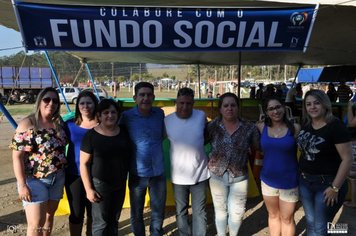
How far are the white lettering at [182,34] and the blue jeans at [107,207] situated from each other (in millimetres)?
1553

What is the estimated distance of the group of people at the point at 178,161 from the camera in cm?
262

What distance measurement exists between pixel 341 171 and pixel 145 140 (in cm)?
162

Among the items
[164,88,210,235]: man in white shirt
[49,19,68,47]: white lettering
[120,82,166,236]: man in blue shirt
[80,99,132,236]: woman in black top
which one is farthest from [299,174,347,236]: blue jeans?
[49,19,68,47]: white lettering

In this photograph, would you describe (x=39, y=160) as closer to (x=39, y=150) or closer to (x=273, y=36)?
(x=39, y=150)

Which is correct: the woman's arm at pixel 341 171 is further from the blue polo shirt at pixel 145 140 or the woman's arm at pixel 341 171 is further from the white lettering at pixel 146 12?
the white lettering at pixel 146 12

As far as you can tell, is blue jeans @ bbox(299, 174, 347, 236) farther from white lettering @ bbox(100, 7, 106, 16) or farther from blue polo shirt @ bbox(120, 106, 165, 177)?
white lettering @ bbox(100, 7, 106, 16)

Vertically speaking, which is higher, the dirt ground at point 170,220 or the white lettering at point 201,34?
the white lettering at point 201,34

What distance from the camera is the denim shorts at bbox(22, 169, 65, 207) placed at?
274 centimetres

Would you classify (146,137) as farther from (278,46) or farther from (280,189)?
(278,46)

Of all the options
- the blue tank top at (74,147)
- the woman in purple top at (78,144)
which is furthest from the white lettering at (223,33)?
the blue tank top at (74,147)

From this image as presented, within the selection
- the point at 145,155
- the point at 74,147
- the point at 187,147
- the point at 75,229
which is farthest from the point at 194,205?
the point at 74,147

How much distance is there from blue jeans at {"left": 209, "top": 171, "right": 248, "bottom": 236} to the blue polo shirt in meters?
0.57

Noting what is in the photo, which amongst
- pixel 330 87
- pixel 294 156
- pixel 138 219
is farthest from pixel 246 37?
pixel 330 87

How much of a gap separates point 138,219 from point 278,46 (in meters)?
2.34
